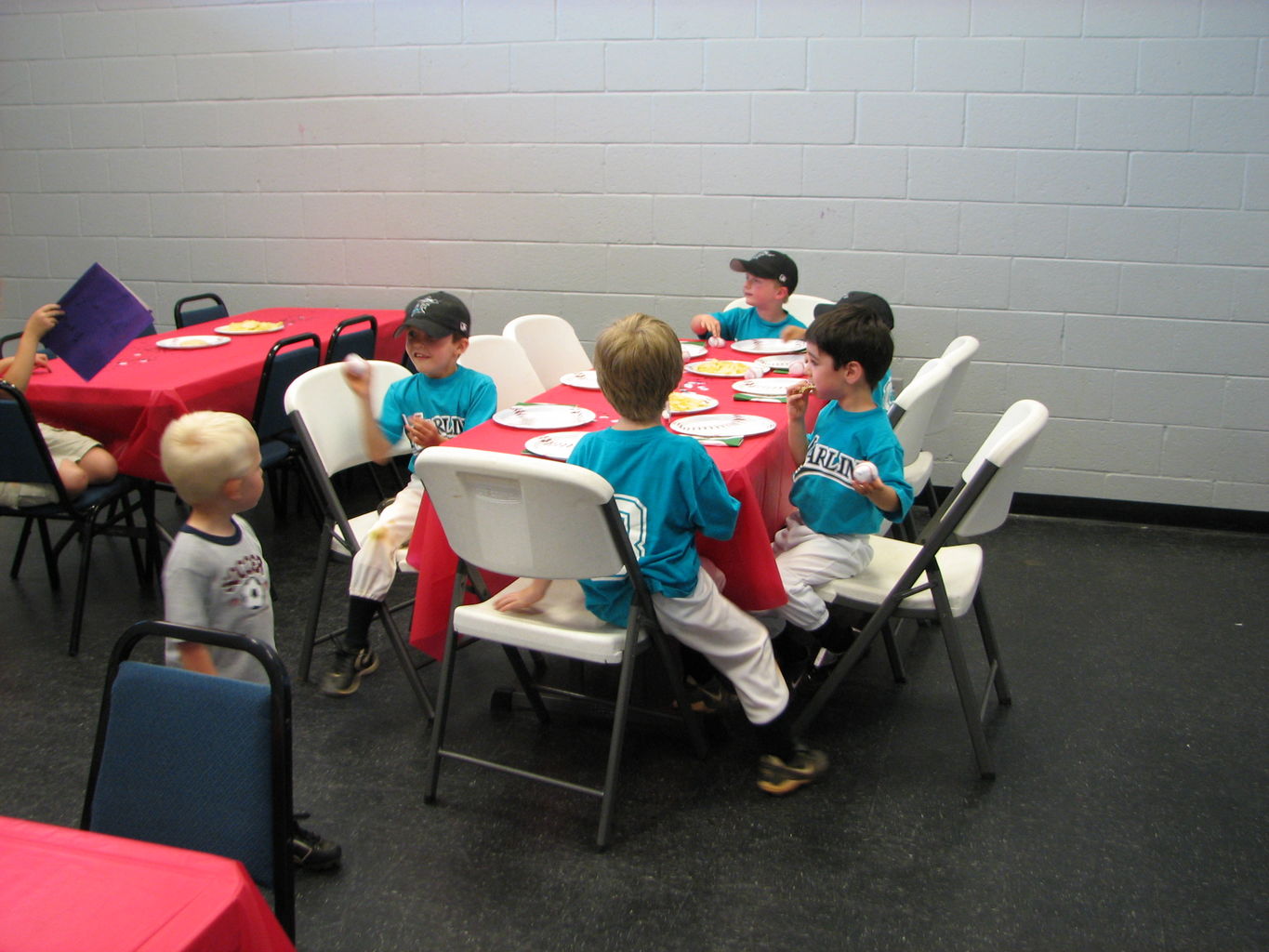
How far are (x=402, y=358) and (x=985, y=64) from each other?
2.64 m

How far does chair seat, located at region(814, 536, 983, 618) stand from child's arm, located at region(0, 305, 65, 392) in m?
2.28

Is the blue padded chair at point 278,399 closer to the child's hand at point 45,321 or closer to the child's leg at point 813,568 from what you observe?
the child's hand at point 45,321

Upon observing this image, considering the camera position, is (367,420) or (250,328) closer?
(367,420)

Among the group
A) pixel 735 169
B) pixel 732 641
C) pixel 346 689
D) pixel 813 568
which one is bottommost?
pixel 346 689

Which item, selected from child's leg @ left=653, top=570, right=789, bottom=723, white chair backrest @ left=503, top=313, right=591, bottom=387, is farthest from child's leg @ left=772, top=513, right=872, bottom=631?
white chair backrest @ left=503, top=313, right=591, bottom=387

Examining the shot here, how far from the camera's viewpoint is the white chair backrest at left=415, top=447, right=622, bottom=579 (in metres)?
1.99

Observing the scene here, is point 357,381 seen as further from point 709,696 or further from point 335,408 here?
point 709,696

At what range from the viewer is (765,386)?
3270 millimetres

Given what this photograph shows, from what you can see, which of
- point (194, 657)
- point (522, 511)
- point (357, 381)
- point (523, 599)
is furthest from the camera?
point (357, 381)

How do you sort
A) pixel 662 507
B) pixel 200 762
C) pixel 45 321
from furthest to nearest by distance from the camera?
1. pixel 45 321
2. pixel 662 507
3. pixel 200 762

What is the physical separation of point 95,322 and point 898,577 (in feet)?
7.66

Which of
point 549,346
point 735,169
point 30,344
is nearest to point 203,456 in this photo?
point 30,344

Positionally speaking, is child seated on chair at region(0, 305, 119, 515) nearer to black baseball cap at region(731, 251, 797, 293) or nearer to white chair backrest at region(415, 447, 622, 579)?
white chair backrest at region(415, 447, 622, 579)

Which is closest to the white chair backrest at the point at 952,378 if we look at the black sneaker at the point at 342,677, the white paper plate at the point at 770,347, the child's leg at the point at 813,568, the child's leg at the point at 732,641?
the white paper plate at the point at 770,347
